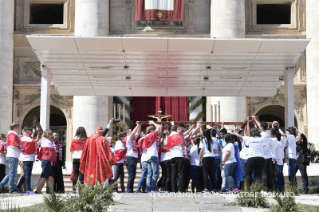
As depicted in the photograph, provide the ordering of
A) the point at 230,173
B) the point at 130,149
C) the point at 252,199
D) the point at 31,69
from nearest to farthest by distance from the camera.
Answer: the point at 252,199 < the point at 230,173 < the point at 130,149 < the point at 31,69

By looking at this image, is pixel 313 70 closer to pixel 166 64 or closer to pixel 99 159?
pixel 166 64

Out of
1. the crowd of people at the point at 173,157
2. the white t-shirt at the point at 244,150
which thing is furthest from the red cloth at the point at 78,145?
the white t-shirt at the point at 244,150

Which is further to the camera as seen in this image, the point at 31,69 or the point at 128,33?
the point at 128,33

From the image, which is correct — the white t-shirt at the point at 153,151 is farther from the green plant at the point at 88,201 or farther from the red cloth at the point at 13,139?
the green plant at the point at 88,201

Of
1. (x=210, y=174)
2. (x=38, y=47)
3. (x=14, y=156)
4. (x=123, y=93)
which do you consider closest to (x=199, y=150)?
(x=210, y=174)

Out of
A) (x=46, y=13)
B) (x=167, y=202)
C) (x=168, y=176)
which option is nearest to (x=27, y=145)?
(x=168, y=176)

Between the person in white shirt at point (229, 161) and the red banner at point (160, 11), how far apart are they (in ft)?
57.6

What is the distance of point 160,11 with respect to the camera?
103 ft

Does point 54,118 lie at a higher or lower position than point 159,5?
lower

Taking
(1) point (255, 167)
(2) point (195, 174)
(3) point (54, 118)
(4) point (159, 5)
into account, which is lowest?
(2) point (195, 174)

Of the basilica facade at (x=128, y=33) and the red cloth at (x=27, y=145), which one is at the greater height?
the basilica facade at (x=128, y=33)

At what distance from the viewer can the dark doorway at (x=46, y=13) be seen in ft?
110

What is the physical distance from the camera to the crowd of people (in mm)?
13859

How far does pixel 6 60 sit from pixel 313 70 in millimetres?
15459
